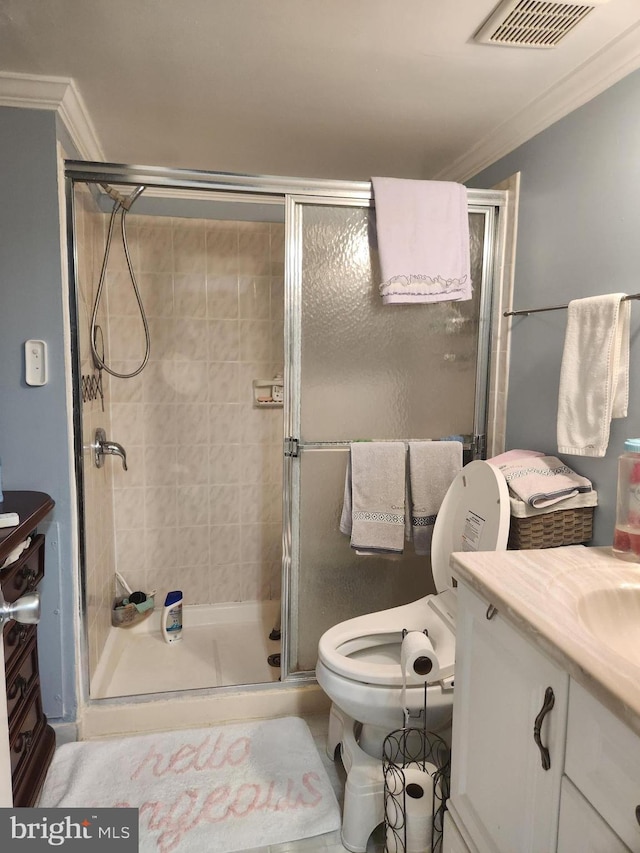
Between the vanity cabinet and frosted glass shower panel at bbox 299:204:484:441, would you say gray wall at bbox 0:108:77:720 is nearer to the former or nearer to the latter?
frosted glass shower panel at bbox 299:204:484:441

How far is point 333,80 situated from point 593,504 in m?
1.51

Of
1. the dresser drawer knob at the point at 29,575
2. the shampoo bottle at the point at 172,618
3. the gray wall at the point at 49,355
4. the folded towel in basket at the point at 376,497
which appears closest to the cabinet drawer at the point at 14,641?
the dresser drawer knob at the point at 29,575

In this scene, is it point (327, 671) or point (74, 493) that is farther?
point (74, 493)

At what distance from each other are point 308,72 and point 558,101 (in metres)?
0.80

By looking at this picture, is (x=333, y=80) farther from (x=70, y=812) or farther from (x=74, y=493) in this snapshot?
(x=70, y=812)

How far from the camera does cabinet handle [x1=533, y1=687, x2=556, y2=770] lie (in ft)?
3.09

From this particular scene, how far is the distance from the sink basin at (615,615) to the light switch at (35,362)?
168 cm

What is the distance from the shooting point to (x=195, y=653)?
254cm

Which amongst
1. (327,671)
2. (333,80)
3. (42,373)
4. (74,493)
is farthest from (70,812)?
(333,80)

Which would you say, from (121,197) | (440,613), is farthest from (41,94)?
(440,613)

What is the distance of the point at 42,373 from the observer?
5.75 feet

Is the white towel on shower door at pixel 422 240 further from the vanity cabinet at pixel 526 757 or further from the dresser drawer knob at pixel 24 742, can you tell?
the dresser drawer knob at pixel 24 742

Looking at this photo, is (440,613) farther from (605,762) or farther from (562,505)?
(605,762)

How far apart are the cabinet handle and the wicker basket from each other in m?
0.71
